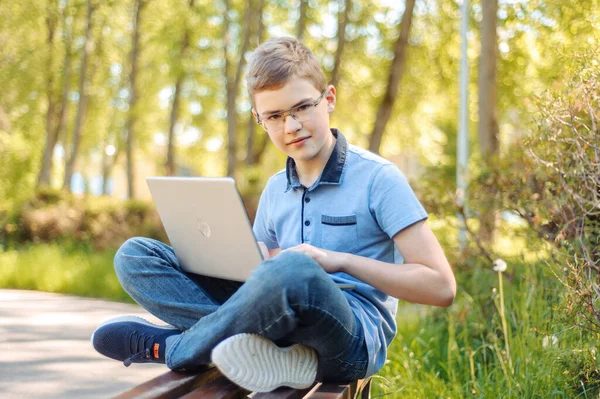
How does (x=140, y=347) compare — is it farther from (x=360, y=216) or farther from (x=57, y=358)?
(x=57, y=358)

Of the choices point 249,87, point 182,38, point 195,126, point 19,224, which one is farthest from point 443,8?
point 249,87

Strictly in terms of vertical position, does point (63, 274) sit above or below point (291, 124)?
below

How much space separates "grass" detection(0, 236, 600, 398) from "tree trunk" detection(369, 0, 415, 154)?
759 centimetres

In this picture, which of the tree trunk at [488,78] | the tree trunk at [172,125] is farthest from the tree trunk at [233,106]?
the tree trunk at [488,78]

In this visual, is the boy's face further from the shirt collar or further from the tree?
the tree

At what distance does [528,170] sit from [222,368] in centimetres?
257

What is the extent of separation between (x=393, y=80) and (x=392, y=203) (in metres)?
11.6

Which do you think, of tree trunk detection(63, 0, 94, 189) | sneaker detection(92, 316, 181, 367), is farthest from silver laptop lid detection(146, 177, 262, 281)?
tree trunk detection(63, 0, 94, 189)

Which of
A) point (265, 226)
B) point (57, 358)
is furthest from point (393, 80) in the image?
point (265, 226)

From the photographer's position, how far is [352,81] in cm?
1773

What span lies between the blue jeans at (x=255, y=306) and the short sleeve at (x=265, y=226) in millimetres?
346

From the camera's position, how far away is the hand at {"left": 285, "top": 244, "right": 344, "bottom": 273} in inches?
94.2

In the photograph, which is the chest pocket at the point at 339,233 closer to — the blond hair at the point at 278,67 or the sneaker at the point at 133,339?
the blond hair at the point at 278,67

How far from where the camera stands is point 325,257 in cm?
241
